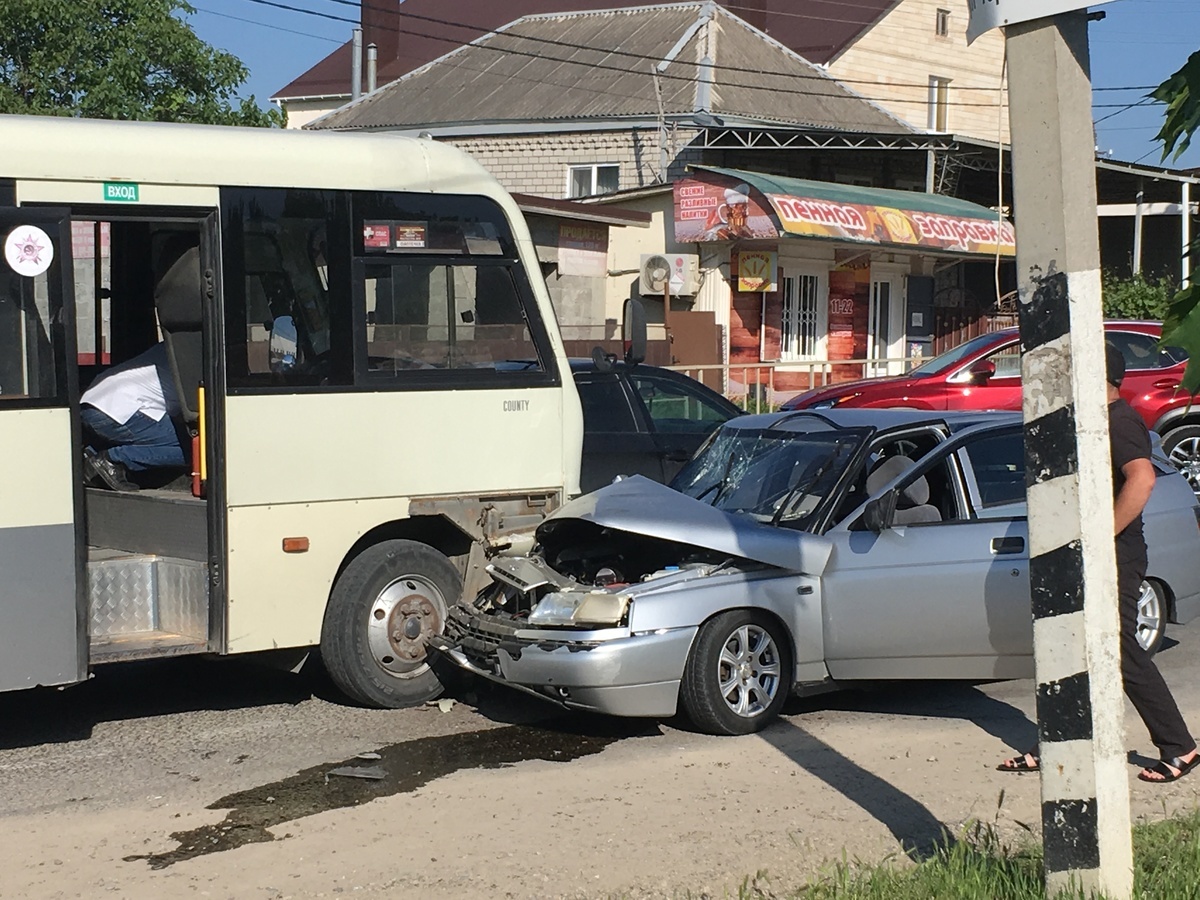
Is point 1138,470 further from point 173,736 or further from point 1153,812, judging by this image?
point 173,736

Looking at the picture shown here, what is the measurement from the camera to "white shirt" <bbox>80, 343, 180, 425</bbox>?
7.63 m

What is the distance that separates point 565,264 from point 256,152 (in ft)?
58.1

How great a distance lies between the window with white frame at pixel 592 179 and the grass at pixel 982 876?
1025 inches

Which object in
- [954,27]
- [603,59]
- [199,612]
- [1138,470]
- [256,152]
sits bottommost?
[199,612]

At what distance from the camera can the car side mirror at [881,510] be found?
24.1 feet

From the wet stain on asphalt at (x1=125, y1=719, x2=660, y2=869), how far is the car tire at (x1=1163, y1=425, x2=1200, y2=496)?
30.7ft

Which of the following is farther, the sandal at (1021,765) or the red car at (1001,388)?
the red car at (1001,388)

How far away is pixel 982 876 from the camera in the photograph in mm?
4773

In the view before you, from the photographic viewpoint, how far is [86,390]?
26.3 ft

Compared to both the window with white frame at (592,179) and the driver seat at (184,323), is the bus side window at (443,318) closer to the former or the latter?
the driver seat at (184,323)

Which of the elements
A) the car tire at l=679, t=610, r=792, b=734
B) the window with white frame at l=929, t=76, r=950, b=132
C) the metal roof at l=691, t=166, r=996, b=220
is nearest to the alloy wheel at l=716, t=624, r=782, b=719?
the car tire at l=679, t=610, r=792, b=734

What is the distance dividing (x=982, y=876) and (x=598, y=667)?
249 cm

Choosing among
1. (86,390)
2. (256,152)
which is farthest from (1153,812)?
(86,390)

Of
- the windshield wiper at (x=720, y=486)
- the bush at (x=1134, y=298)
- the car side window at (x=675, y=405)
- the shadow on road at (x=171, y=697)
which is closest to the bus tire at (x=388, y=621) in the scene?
the shadow on road at (x=171, y=697)
